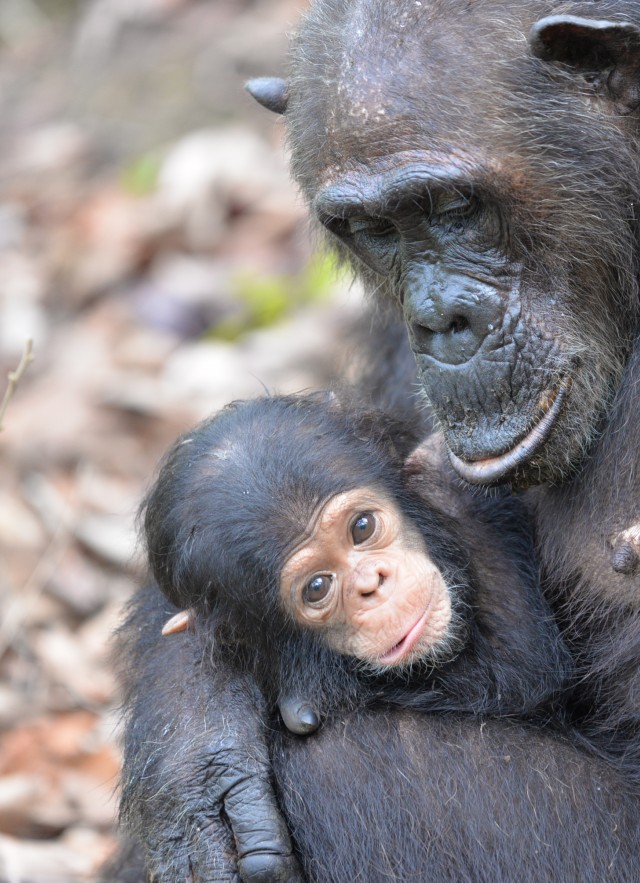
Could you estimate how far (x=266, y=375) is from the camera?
7957mm

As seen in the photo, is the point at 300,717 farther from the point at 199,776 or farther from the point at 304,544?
the point at 304,544

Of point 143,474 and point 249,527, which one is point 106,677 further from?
point 249,527

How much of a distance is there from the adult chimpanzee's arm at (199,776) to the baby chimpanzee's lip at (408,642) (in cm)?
45

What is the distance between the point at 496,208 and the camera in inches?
154

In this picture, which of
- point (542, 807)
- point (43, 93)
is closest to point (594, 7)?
point (542, 807)

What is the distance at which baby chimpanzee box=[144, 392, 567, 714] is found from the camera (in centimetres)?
416

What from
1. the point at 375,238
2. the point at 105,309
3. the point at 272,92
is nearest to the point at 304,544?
the point at 375,238

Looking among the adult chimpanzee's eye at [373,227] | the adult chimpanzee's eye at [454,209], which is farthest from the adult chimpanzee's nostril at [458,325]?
the adult chimpanzee's eye at [373,227]

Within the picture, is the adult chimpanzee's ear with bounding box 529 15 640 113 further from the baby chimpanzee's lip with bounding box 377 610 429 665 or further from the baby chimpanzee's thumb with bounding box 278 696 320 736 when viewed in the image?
the baby chimpanzee's thumb with bounding box 278 696 320 736

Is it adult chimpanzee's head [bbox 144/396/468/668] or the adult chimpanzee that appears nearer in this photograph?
the adult chimpanzee

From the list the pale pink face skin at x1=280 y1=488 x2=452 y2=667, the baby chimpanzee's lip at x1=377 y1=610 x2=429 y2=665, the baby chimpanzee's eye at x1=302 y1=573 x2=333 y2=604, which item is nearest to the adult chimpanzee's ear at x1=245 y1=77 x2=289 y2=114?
the pale pink face skin at x1=280 y1=488 x2=452 y2=667

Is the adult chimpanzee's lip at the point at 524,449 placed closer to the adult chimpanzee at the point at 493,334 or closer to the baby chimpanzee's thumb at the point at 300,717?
the adult chimpanzee at the point at 493,334

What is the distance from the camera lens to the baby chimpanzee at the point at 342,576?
4160 mm

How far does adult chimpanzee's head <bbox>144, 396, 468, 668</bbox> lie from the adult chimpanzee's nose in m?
0.58
